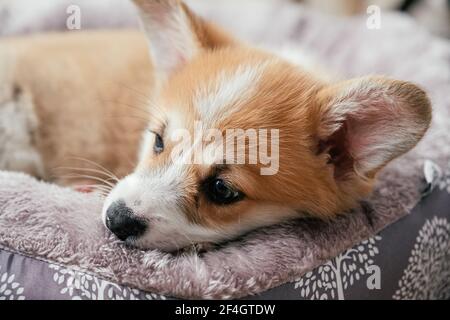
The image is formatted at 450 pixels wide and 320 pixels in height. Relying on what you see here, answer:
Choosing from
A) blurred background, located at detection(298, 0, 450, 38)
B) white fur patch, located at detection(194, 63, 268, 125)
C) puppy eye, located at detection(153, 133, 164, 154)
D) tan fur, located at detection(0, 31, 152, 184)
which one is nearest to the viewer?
white fur patch, located at detection(194, 63, 268, 125)

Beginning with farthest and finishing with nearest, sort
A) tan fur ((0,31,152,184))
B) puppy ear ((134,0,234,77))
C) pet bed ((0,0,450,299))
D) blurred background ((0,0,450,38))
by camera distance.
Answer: blurred background ((0,0,450,38)), tan fur ((0,31,152,184)), puppy ear ((134,0,234,77)), pet bed ((0,0,450,299))

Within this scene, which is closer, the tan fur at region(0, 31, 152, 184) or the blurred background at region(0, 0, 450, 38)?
the tan fur at region(0, 31, 152, 184)

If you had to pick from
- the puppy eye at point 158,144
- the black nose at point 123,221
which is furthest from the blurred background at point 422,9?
the black nose at point 123,221

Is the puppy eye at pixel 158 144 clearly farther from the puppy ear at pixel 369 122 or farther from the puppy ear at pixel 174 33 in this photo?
the puppy ear at pixel 369 122

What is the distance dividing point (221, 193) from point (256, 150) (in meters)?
0.15

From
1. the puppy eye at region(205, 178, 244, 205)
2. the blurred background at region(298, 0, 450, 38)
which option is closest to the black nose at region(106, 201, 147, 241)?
the puppy eye at region(205, 178, 244, 205)

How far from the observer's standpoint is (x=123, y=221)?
1339 mm

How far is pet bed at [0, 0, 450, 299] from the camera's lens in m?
1.30

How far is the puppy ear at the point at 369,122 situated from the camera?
1.33m

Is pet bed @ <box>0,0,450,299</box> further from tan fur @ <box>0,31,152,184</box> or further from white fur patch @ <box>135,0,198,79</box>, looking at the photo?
white fur patch @ <box>135,0,198,79</box>

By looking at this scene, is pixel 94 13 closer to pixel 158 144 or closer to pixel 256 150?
pixel 158 144

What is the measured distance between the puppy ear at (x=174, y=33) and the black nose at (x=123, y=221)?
60 centimetres

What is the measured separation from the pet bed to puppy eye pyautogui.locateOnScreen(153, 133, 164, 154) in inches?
9.1

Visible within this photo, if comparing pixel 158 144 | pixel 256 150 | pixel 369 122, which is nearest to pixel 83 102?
pixel 158 144
